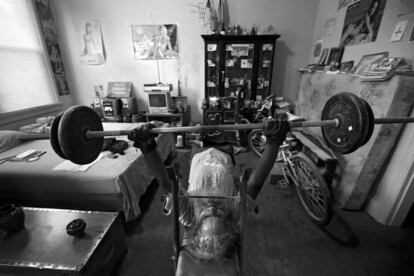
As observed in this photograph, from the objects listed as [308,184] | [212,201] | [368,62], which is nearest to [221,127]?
[212,201]

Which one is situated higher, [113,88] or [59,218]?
[113,88]

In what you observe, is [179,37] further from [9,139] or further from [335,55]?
[9,139]

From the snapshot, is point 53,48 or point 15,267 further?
point 53,48

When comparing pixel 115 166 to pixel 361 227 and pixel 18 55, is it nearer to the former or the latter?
pixel 361 227

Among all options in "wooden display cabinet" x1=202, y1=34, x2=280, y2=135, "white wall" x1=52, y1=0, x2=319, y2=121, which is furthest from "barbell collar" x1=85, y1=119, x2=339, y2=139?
"white wall" x1=52, y1=0, x2=319, y2=121

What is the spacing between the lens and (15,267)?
1061 millimetres

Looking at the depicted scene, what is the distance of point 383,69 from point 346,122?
1.33m

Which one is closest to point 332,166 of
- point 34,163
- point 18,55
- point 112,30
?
point 34,163

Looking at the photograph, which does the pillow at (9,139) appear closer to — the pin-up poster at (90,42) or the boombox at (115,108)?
the boombox at (115,108)

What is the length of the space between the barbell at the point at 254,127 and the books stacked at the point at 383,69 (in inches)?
34.7

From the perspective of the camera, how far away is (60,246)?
3.83ft

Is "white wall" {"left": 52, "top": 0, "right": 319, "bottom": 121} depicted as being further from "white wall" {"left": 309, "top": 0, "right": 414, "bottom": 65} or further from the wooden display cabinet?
"white wall" {"left": 309, "top": 0, "right": 414, "bottom": 65}

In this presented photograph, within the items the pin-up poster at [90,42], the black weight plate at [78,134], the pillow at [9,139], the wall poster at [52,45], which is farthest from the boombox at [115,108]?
the black weight plate at [78,134]

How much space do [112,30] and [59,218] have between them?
349cm
